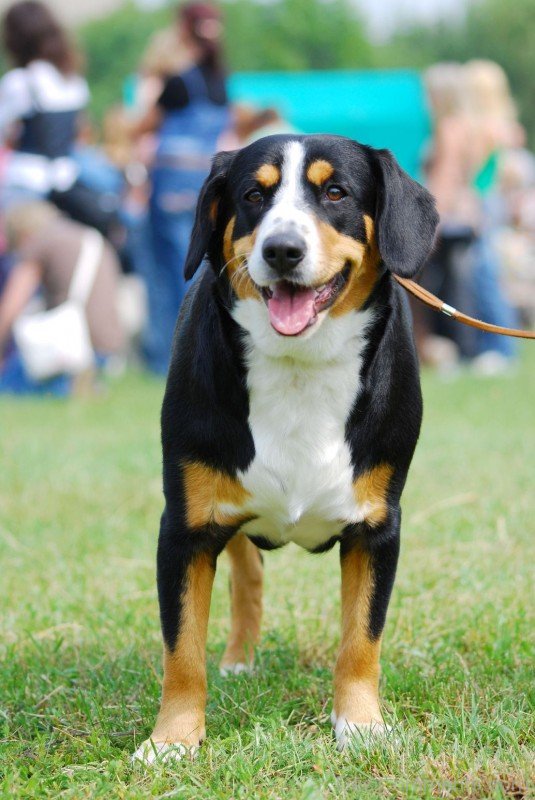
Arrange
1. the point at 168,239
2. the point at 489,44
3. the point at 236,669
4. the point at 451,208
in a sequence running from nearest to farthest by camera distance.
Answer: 1. the point at 236,669
2. the point at 168,239
3. the point at 451,208
4. the point at 489,44

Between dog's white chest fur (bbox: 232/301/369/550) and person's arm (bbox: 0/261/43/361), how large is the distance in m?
6.80

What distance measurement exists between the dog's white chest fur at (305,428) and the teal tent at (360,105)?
957 centimetres

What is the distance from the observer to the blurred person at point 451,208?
10648 millimetres

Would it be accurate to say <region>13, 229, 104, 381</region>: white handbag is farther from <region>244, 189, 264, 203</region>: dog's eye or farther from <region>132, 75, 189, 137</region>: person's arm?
<region>244, 189, 264, 203</region>: dog's eye

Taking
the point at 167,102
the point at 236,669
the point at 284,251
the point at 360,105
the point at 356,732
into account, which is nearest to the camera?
the point at 284,251

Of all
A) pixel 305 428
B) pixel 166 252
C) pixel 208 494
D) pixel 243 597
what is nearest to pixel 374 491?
pixel 305 428

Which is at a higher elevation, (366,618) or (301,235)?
(301,235)

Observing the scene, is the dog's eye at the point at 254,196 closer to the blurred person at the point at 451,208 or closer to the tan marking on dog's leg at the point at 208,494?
the tan marking on dog's leg at the point at 208,494

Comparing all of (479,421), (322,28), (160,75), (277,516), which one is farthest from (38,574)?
(322,28)

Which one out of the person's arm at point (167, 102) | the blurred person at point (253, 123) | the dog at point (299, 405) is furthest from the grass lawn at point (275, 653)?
the blurred person at point (253, 123)

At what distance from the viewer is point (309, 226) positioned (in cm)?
267

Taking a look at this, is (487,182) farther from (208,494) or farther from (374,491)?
(208,494)

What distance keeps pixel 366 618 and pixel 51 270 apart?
6.92 m

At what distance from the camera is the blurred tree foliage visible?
168ft
